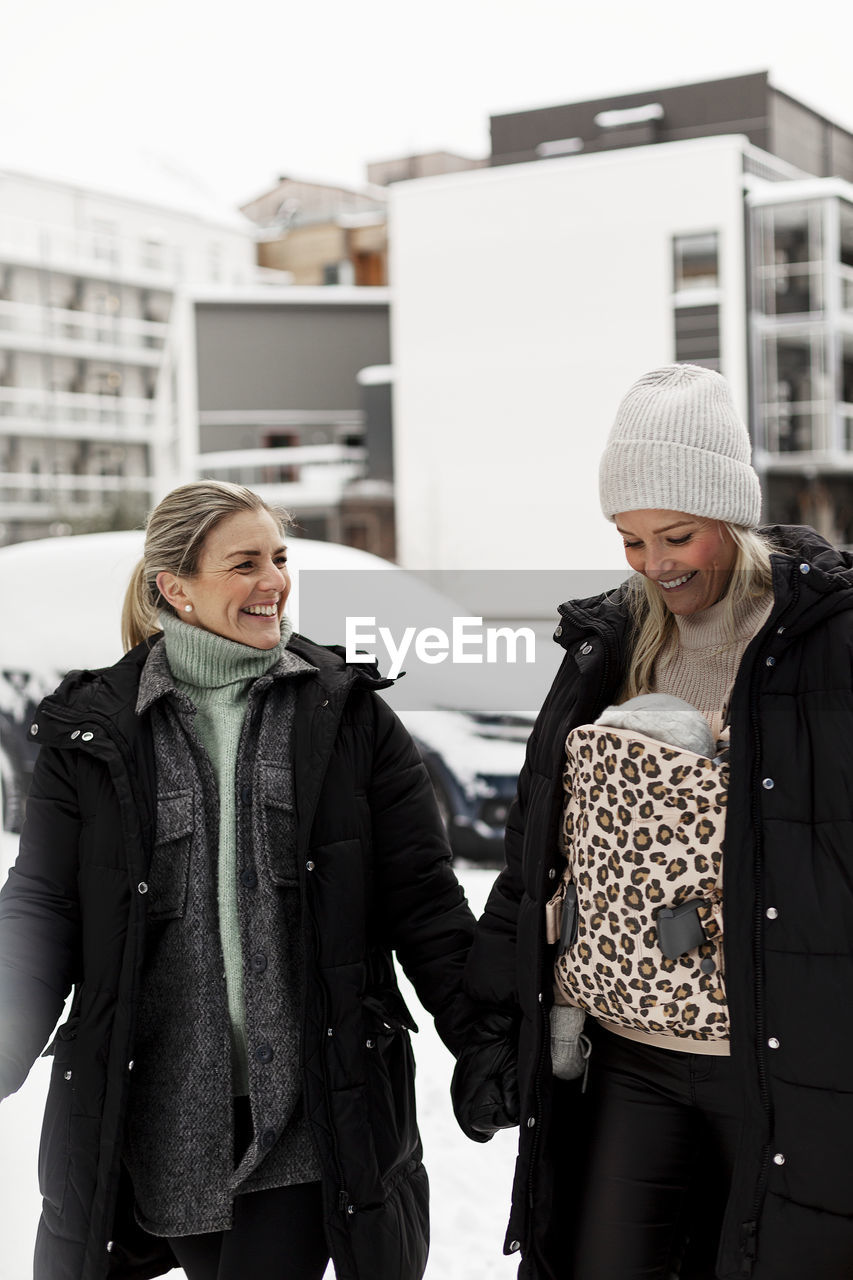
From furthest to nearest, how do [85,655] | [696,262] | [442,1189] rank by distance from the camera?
1. [696,262]
2. [85,655]
3. [442,1189]

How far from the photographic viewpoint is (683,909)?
40.4 inches

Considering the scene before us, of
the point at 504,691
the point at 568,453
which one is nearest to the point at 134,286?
the point at 568,453

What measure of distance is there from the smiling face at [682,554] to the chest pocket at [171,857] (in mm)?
433

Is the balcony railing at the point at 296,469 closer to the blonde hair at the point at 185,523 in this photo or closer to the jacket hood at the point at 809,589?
the blonde hair at the point at 185,523

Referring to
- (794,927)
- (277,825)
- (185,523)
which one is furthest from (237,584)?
(794,927)

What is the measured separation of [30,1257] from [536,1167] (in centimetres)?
92

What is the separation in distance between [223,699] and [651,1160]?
53cm

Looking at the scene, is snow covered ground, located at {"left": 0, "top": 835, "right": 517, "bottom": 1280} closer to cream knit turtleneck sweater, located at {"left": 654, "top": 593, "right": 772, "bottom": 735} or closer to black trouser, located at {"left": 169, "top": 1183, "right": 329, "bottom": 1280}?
black trouser, located at {"left": 169, "top": 1183, "right": 329, "bottom": 1280}

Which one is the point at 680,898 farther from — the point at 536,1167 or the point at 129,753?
the point at 129,753

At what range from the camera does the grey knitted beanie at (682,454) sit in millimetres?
1055

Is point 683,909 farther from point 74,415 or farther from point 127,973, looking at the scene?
point 74,415

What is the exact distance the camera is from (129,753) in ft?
3.64

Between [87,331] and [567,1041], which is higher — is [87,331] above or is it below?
above

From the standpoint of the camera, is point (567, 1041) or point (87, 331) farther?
point (87, 331)
